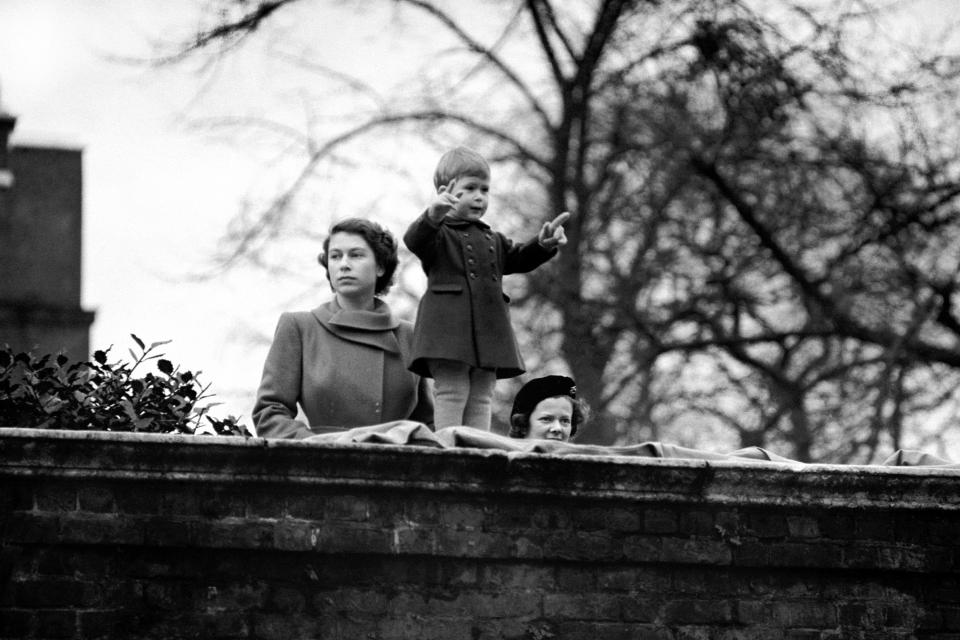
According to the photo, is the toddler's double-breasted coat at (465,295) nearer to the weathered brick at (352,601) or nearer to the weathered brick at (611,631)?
the weathered brick at (352,601)

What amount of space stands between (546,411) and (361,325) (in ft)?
3.22

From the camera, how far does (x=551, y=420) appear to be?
8.62 metres

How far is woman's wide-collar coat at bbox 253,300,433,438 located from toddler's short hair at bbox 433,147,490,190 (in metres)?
0.70

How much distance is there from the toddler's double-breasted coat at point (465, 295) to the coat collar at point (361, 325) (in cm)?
17

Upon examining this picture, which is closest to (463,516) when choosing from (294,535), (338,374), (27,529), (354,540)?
(354,540)

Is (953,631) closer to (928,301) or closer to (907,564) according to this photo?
(907,564)

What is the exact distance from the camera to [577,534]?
7.40 m

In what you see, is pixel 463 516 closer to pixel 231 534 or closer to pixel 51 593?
pixel 231 534

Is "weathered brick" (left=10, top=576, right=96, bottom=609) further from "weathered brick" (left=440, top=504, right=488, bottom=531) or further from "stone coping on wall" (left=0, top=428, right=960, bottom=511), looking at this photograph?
"weathered brick" (left=440, top=504, right=488, bottom=531)

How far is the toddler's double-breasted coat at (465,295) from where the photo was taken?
26.6 ft

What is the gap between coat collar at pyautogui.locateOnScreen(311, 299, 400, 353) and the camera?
8.28m

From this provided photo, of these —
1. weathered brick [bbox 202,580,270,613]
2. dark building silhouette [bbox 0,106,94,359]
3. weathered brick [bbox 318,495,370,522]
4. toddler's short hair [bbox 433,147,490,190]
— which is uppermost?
dark building silhouette [bbox 0,106,94,359]

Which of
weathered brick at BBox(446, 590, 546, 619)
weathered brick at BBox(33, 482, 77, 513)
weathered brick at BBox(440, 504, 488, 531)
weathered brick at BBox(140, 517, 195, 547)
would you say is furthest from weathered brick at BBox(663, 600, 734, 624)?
weathered brick at BBox(33, 482, 77, 513)

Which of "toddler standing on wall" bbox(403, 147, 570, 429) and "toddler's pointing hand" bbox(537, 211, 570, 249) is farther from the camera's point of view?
"toddler's pointing hand" bbox(537, 211, 570, 249)
